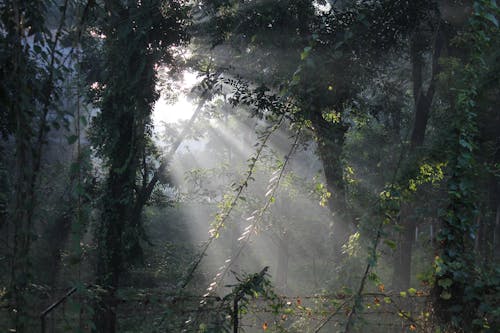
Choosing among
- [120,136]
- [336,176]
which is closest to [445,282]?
[336,176]

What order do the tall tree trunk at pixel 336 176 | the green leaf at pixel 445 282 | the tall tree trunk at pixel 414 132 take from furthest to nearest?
the tall tree trunk at pixel 414 132, the tall tree trunk at pixel 336 176, the green leaf at pixel 445 282

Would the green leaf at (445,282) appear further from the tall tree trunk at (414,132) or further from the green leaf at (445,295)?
the tall tree trunk at (414,132)

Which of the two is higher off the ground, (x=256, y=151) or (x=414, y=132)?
(x=414, y=132)

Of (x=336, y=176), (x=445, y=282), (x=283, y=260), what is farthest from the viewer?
(x=283, y=260)

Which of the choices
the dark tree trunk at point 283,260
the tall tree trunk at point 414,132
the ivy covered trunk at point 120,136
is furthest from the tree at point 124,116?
the dark tree trunk at point 283,260

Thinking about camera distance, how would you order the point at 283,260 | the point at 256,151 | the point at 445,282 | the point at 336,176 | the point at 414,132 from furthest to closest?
the point at 283,260 → the point at 414,132 → the point at 336,176 → the point at 256,151 → the point at 445,282

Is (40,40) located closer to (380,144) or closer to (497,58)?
(497,58)

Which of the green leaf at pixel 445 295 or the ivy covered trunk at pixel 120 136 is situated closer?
the green leaf at pixel 445 295

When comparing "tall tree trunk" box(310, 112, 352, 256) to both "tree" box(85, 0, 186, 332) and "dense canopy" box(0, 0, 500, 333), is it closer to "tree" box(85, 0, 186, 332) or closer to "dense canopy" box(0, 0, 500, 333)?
"dense canopy" box(0, 0, 500, 333)

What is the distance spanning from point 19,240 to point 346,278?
449 centimetres

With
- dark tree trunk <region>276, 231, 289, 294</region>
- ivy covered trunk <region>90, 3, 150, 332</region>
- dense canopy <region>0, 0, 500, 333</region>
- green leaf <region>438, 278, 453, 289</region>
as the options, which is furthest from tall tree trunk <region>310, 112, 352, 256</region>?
dark tree trunk <region>276, 231, 289, 294</region>

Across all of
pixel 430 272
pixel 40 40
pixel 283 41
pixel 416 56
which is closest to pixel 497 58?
pixel 283 41

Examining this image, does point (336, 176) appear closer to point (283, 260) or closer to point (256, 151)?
point (256, 151)

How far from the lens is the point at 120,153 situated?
7824mm
